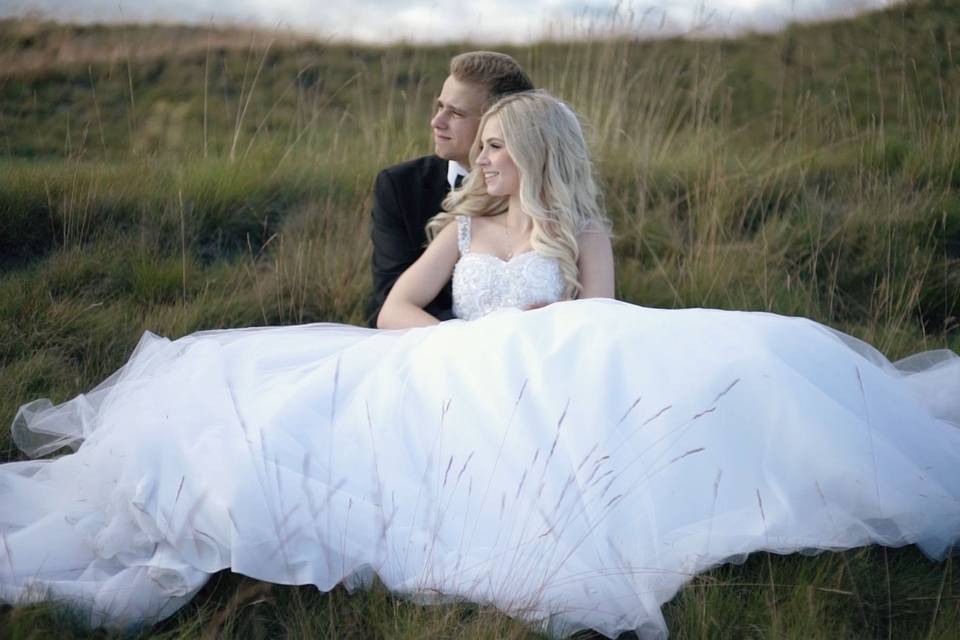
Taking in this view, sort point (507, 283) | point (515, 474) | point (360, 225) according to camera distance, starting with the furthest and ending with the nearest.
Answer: point (360, 225), point (507, 283), point (515, 474)

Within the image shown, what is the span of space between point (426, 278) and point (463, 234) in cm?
23

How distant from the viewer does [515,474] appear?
265 cm

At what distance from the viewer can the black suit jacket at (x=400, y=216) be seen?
4.43m

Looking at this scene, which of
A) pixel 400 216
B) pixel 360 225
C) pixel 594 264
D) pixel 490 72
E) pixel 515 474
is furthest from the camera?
pixel 360 225

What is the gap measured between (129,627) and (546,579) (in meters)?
1.04

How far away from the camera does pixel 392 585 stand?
2.56 metres

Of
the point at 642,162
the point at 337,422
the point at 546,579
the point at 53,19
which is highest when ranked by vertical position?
the point at 53,19

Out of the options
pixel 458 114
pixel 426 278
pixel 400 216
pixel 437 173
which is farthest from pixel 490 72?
pixel 426 278

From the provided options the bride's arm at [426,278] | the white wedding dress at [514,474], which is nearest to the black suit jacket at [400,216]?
the bride's arm at [426,278]

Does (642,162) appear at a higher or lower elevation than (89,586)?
higher

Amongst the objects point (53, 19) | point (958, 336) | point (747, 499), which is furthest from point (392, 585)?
point (53, 19)

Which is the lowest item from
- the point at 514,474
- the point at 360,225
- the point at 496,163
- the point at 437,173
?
the point at 514,474

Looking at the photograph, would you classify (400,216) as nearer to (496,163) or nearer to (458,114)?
(458,114)

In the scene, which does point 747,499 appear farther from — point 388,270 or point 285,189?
point 285,189
